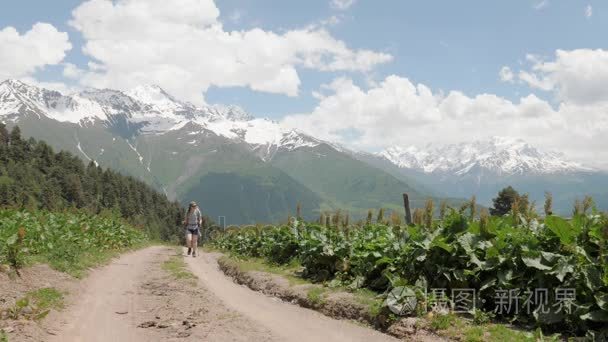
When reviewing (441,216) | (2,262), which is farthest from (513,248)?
(2,262)

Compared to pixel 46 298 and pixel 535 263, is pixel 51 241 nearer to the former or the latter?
pixel 46 298

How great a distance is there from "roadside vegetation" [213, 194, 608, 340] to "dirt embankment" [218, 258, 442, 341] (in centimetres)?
36

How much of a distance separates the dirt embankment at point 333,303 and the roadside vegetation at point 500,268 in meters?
0.36

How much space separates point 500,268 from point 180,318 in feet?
25.2

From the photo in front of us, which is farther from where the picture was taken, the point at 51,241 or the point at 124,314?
the point at 51,241

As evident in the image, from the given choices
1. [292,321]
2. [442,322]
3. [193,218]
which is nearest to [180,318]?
[292,321]

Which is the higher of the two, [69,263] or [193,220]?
[193,220]

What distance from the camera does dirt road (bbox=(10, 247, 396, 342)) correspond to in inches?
415

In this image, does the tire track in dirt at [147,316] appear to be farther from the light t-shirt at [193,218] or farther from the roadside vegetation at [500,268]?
the light t-shirt at [193,218]

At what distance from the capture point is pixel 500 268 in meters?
11.8

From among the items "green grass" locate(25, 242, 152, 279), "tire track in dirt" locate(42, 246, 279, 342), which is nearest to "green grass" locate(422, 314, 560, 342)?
"tire track in dirt" locate(42, 246, 279, 342)

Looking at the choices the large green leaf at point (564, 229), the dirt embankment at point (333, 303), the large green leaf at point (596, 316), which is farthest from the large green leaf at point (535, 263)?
the dirt embankment at point (333, 303)

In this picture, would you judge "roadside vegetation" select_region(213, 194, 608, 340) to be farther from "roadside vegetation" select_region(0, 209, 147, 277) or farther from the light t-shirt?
the light t-shirt

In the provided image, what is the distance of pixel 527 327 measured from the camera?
35.7 ft
